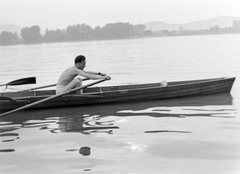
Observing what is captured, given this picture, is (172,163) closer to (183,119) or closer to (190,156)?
(190,156)

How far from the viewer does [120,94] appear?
11.5 metres

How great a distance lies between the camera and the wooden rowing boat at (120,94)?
35.1 ft

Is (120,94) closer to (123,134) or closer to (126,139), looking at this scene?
(123,134)

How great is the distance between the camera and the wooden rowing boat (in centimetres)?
1071

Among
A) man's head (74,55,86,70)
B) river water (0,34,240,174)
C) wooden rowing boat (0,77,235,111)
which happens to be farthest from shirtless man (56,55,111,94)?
river water (0,34,240,174)

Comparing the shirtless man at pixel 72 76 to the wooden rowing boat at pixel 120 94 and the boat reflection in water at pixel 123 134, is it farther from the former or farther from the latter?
the boat reflection in water at pixel 123 134

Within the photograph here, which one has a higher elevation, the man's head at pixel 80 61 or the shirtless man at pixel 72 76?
the man's head at pixel 80 61

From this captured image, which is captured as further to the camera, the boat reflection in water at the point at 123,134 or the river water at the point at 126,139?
the boat reflection in water at the point at 123,134

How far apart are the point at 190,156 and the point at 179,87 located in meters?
5.88

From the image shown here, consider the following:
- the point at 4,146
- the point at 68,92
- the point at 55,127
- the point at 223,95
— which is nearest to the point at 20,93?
the point at 68,92

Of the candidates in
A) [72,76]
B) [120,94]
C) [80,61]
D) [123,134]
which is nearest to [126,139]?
[123,134]

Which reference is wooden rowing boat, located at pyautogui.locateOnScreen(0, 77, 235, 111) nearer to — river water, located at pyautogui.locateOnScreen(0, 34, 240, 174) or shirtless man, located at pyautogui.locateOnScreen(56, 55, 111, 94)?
river water, located at pyautogui.locateOnScreen(0, 34, 240, 174)

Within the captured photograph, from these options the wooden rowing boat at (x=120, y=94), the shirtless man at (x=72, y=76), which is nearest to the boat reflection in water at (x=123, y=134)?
the wooden rowing boat at (x=120, y=94)

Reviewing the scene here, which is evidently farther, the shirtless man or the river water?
the shirtless man
